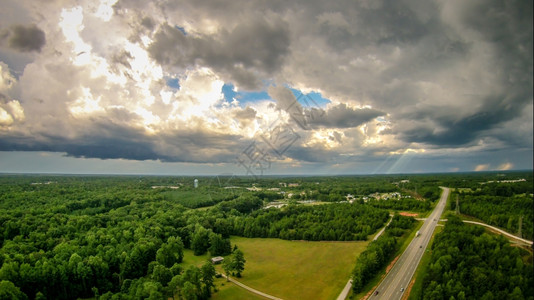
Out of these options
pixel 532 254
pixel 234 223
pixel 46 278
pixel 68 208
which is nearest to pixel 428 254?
pixel 532 254

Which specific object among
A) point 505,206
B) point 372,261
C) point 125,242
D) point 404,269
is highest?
point 505,206

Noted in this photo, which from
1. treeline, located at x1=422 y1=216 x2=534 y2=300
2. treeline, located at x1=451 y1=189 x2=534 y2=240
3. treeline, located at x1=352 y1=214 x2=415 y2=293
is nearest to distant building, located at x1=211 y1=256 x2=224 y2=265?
treeline, located at x1=352 y1=214 x2=415 y2=293

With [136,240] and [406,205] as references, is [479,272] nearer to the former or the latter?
[136,240]

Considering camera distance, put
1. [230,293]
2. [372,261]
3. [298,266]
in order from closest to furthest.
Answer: [230,293] → [372,261] → [298,266]

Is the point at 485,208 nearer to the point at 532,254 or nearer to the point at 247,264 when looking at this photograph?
the point at 532,254

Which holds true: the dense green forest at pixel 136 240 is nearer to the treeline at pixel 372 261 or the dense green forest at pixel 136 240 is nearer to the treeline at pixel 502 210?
the treeline at pixel 372 261

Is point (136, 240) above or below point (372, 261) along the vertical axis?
below

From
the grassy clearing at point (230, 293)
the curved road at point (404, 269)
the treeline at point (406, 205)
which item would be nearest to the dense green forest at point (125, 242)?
the grassy clearing at point (230, 293)

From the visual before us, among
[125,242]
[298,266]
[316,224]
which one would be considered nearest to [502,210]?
[316,224]
